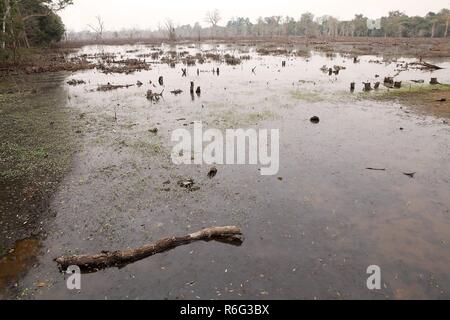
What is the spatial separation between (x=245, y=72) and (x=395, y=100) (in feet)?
61.7

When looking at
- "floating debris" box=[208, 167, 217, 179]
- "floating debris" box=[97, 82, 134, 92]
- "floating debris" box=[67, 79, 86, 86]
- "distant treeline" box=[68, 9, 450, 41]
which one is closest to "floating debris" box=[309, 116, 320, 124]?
"floating debris" box=[208, 167, 217, 179]

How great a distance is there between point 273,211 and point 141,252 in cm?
439

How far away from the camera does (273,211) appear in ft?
35.3

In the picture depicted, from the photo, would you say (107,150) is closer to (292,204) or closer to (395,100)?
(292,204)

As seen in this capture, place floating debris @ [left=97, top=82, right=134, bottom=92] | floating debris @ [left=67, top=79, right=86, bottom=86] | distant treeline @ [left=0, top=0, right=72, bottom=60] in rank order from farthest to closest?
distant treeline @ [left=0, top=0, right=72, bottom=60], floating debris @ [left=67, top=79, right=86, bottom=86], floating debris @ [left=97, top=82, right=134, bottom=92]

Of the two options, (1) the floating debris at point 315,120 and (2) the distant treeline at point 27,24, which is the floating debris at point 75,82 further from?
(1) the floating debris at point 315,120

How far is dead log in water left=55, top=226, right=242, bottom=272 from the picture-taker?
820 centimetres

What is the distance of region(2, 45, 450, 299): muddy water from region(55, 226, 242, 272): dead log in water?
20 centimetres

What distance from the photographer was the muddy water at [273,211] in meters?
7.87

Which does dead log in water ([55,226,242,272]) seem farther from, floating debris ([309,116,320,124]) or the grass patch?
floating debris ([309,116,320,124])

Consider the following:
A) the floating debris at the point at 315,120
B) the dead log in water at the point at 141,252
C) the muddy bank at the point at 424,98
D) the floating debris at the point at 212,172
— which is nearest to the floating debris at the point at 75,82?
the floating debris at the point at 315,120

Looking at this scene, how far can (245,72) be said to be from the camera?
38719 mm

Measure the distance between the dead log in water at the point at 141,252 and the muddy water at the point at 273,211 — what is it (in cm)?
20

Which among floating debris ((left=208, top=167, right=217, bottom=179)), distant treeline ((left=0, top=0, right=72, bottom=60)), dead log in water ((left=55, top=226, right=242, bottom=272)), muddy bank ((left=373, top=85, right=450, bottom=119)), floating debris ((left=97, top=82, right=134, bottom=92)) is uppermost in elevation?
distant treeline ((left=0, top=0, right=72, bottom=60))
